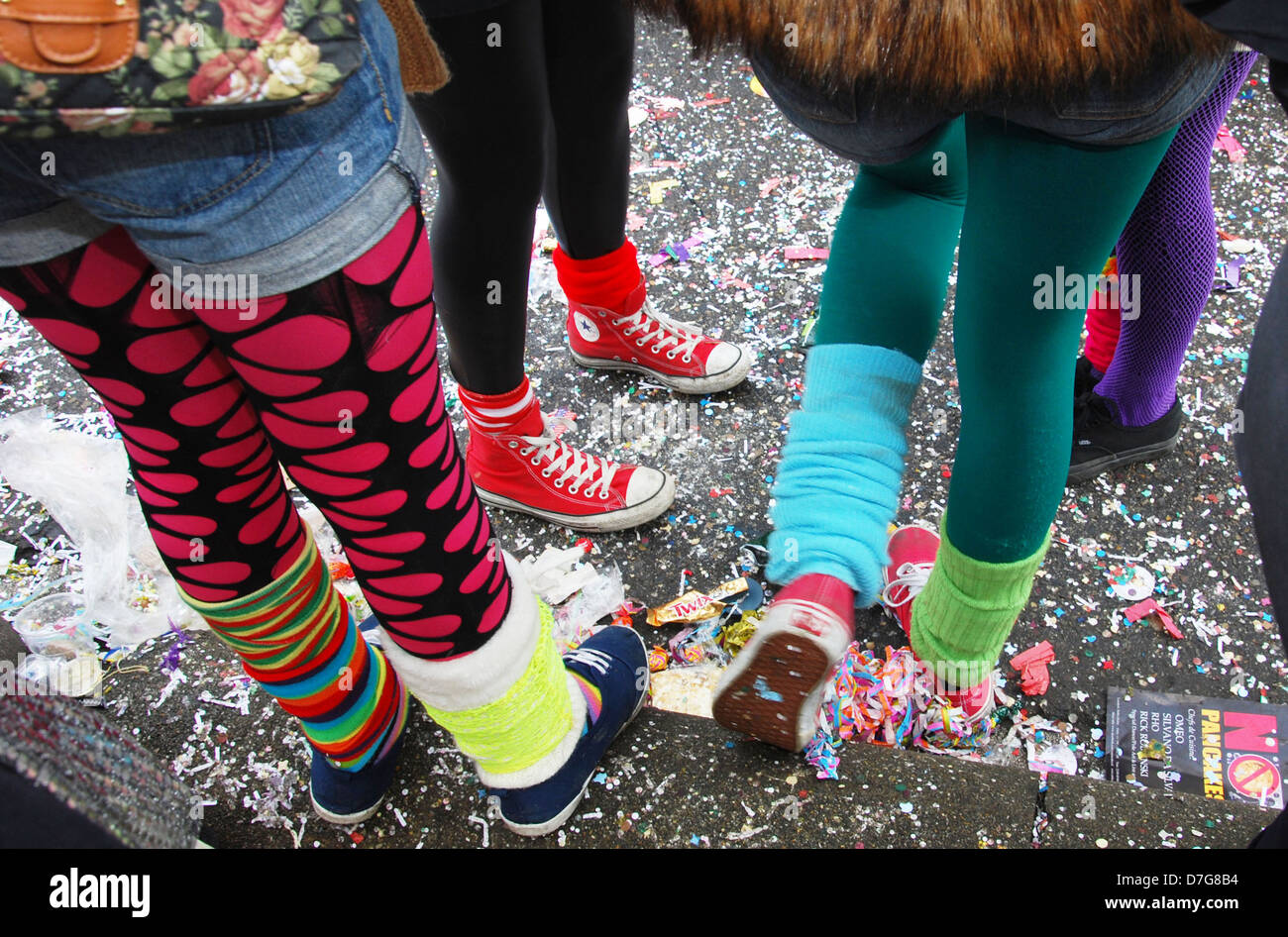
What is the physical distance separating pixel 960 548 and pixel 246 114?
101 cm

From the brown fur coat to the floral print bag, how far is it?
41cm

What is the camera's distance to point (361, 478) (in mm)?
851

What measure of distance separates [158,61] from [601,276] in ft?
4.50

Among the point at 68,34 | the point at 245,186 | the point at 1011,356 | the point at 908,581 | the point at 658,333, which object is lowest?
the point at 908,581

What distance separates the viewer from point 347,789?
4.34ft

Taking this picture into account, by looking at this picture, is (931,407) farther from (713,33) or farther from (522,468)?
(713,33)

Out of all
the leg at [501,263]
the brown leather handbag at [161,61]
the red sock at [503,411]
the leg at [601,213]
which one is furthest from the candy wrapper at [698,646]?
the brown leather handbag at [161,61]

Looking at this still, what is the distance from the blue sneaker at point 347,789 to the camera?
132 centimetres

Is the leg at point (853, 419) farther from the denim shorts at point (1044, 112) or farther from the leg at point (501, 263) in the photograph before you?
the leg at point (501, 263)

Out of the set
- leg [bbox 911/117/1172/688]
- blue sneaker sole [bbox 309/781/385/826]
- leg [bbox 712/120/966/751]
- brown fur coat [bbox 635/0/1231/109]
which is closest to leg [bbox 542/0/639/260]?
leg [bbox 712/120/966/751]

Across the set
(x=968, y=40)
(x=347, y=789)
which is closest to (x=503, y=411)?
(x=347, y=789)

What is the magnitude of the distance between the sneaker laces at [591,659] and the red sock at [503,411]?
50 centimetres

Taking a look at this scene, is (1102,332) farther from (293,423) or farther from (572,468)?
(293,423)
